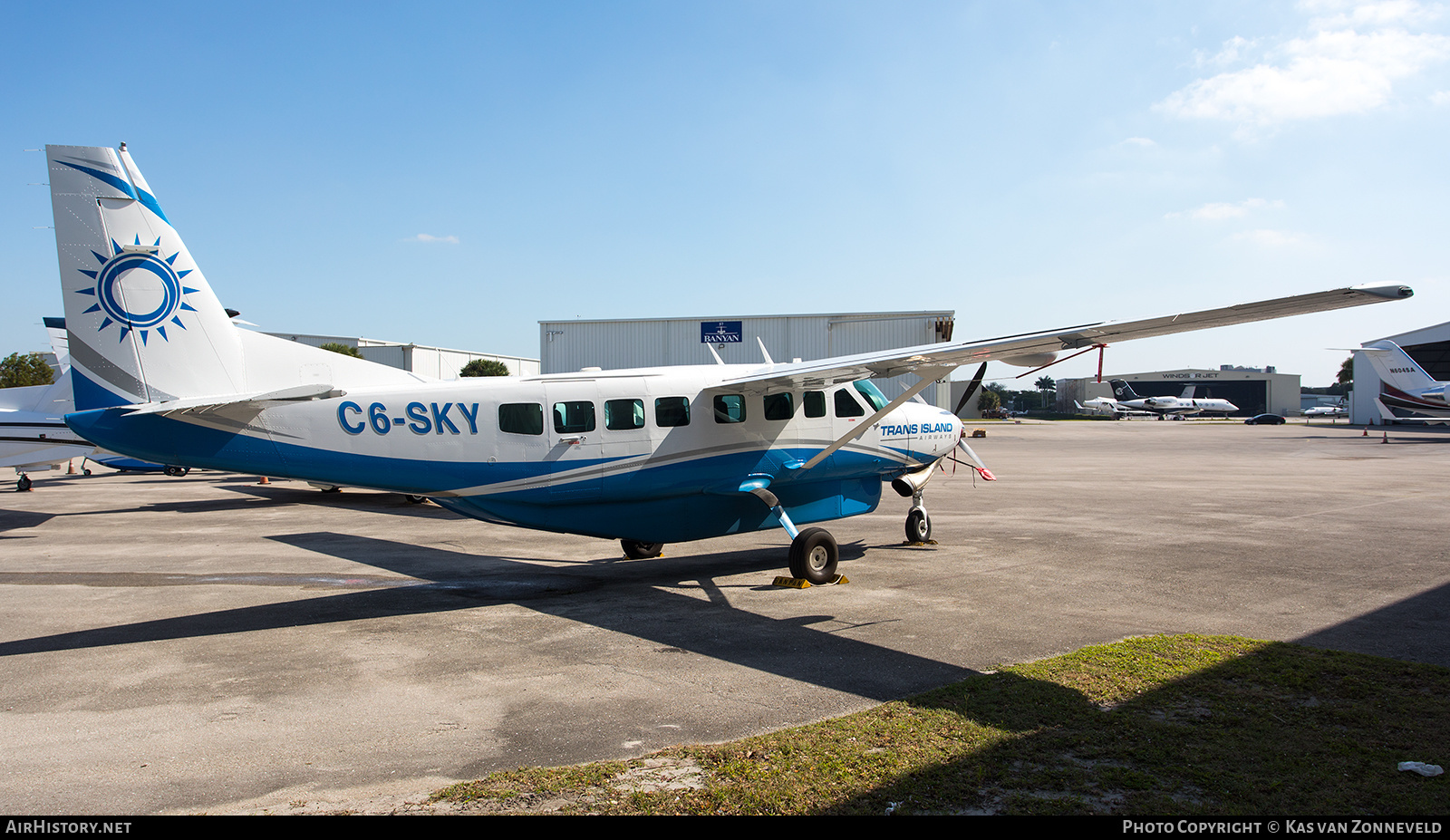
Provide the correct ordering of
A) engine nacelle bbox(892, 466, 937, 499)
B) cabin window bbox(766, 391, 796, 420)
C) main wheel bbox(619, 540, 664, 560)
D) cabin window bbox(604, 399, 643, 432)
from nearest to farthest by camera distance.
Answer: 1. cabin window bbox(604, 399, 643, 432)
2. cabin window bbox(766, 391, 796, 420)
3. main wheel bbox(619, 540, 664, 560)
4. engine nacelle bbox(892, 466, 937, 499)

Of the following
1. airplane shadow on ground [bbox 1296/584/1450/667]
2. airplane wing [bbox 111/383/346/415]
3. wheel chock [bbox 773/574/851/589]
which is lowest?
airplane shadow on ground [bbox 1296/584/1450/667]

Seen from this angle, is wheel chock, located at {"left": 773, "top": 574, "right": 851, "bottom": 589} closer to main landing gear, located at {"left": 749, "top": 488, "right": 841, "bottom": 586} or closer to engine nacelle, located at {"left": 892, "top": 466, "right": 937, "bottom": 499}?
main landing gear, located at {"left": 749, "top": 488, "right": 841, "bottom": 586}

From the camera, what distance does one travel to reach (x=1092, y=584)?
30.8ft

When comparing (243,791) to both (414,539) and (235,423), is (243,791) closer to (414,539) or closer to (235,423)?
(235,423)

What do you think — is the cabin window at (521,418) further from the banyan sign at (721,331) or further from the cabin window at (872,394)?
the banyan sign at (721,331)

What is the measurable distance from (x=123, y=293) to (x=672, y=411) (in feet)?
19.2

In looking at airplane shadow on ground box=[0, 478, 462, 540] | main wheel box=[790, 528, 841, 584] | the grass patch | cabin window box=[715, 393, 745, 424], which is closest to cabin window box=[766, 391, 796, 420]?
cabin window box=[715, 393, 745, 424]

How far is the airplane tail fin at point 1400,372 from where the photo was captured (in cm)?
4753

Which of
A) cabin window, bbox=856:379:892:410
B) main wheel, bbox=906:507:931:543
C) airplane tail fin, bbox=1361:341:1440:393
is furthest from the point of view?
airplane tail fin, bbox=1361:341:1440:393

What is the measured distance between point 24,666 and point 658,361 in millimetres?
45936

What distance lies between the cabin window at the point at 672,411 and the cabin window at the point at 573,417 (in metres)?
0.83

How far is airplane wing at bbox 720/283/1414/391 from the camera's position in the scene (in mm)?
6383

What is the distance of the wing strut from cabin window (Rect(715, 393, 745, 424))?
1160 mm
